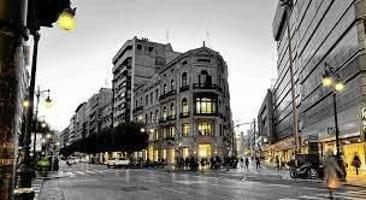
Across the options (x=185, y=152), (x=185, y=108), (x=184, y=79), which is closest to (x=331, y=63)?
(x=185, y=108)

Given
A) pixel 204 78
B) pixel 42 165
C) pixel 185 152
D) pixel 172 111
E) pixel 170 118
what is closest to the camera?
pixel 42 165

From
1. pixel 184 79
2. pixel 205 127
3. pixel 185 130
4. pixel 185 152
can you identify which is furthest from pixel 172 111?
pixel 185 152

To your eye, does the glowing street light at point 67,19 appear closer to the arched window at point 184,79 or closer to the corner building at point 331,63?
the corner building at point 331,63

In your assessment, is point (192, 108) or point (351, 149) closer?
point (351, 149)

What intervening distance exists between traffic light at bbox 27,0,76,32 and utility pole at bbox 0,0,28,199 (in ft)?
11.0

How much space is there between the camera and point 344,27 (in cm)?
3641

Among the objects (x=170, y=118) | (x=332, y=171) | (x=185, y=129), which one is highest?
(x=170, y=118)

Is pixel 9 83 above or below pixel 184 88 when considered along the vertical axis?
below

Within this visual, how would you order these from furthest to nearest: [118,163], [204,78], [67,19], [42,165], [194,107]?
[204,78]
[194,107]
[118,163]
[42,165]
[67,19]

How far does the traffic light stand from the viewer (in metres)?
6.11

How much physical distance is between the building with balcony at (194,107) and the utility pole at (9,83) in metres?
56.9

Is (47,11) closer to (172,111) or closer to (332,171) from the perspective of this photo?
(332,171)

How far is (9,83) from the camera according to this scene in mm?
2365

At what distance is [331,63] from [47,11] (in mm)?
39252
